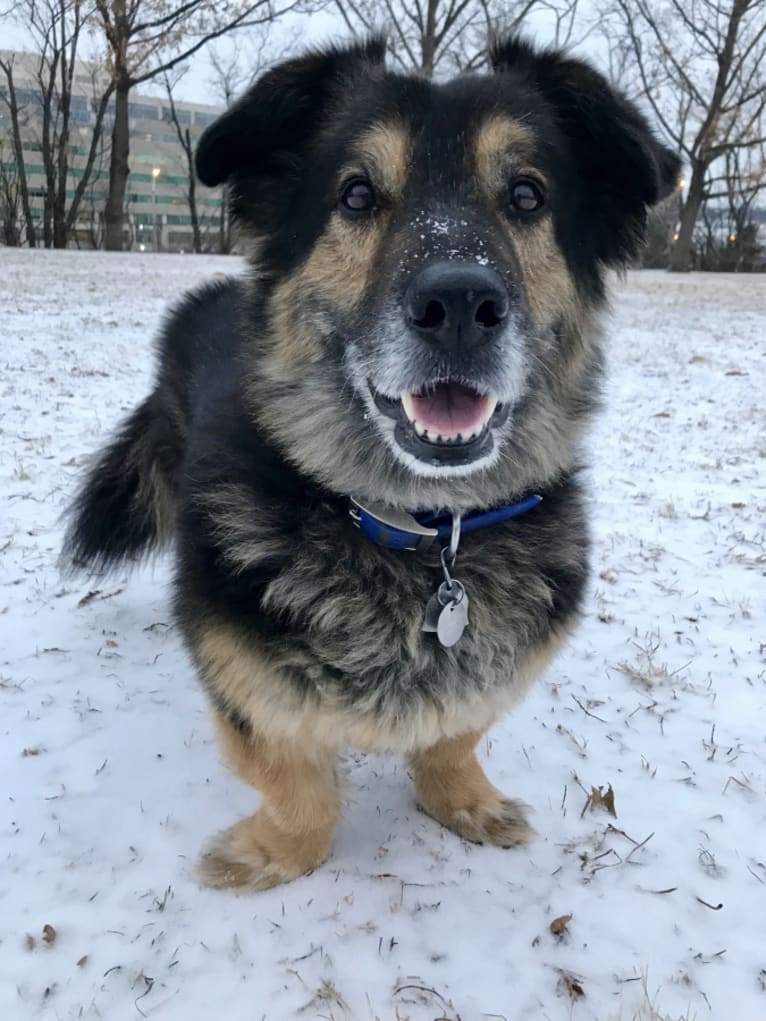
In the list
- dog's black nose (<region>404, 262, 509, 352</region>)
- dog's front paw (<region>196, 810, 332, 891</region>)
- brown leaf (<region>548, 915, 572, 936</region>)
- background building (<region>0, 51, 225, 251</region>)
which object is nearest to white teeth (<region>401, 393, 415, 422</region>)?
dog's black nose (<region>404, 262, 509, 352</region>)

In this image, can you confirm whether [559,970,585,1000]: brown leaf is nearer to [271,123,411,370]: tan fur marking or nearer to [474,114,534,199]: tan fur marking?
[271,123,411,370]: tan fur marking

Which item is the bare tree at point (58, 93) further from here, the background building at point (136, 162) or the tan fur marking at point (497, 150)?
the tan fur marking at point (497, 150)

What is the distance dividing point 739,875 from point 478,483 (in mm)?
1353

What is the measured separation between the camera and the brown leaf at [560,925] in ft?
6.82

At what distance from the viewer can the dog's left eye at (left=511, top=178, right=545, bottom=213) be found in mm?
2221

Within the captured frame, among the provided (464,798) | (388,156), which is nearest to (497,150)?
(388,156)

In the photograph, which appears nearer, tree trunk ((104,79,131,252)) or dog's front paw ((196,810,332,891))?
dog's front paw ((196,810,332,891))

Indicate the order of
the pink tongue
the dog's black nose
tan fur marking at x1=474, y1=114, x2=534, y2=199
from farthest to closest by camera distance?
tan fur marking at x1=474, y1=114, x2=534, y2=199 < the pink tongue < the dog's black nose

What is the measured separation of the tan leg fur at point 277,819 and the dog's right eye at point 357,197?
1.50 meters

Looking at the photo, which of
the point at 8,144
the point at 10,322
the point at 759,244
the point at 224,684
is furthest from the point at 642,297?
the point at 8,144

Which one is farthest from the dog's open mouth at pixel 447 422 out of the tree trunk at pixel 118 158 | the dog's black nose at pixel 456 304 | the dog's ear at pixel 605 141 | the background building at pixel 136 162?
the background building at pixel 136 162

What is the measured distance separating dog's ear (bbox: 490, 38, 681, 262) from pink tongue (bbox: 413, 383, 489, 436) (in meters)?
0.86

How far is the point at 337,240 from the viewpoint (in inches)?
88.4

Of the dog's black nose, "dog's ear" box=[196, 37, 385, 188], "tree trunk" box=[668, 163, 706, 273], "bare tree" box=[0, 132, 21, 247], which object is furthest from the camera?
"bare tree" box=[0, 132, 21, 247]
